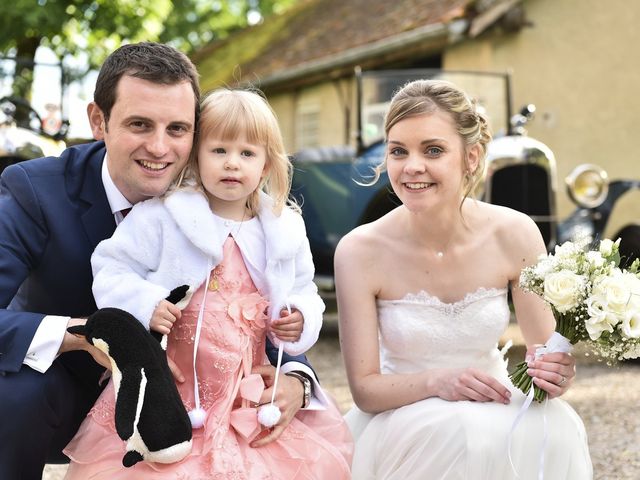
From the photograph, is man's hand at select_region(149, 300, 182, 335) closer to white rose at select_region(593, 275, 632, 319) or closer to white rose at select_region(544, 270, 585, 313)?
white rose at select_region(544, 270, 585, 313)

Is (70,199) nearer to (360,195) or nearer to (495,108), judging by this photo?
(360,195)

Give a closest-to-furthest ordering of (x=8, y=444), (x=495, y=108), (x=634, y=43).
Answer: (x=8, y=444) → (x=495, y=108) → (x=634, y=43)

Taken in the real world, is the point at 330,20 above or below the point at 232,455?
above

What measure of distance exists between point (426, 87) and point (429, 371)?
0.96 m

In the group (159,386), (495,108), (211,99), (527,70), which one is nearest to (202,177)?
(211,99)

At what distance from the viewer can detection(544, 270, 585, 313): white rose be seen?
2635mm

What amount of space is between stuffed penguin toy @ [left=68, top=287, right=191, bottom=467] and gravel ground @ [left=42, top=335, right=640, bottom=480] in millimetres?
2208

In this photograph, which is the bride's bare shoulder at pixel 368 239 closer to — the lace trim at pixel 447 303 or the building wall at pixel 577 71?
the lace trim at pixel 447 303

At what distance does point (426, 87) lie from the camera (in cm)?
311

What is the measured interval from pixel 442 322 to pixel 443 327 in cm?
2

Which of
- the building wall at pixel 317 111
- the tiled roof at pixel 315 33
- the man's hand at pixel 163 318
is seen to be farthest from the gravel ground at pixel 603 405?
the building wall at pixel 317 111

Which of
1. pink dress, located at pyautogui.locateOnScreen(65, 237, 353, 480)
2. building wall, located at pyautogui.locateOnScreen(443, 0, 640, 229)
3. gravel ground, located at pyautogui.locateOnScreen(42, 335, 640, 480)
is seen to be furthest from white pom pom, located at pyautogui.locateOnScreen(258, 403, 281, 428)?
building wall, located at pyautogui.locateOnScreen(443, 0, 640, 229)

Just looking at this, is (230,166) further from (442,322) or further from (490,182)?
(490,182)

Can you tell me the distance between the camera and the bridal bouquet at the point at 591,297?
2607 mm
